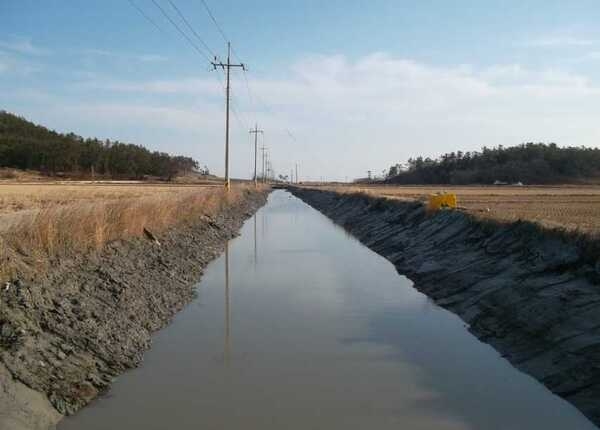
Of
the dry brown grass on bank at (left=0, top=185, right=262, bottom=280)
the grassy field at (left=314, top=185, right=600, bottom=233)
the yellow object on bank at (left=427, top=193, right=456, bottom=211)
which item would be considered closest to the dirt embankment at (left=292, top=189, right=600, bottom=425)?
the grassy field at (left=314, top=185, right=600, bottom=233)

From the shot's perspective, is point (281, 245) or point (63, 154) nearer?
point (281, 245)

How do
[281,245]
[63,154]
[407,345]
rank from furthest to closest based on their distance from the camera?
[63,154]
[281,245]
[407,345]

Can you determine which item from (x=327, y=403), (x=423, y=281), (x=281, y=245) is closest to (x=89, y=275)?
(x=327, y=403)

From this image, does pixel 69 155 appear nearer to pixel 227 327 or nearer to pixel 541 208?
pixel 541 208

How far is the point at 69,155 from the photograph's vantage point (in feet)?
367

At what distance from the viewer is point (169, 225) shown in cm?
1994

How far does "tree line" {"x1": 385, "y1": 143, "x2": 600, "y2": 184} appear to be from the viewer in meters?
112

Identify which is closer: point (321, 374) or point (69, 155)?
→ point (321, 374)

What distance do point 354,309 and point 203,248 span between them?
9257mm

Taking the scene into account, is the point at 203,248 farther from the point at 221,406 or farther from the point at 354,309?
the point at 221,406

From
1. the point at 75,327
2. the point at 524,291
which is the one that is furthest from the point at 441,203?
the point at 75,327

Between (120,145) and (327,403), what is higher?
(120,145)

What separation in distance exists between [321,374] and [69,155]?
114699mm

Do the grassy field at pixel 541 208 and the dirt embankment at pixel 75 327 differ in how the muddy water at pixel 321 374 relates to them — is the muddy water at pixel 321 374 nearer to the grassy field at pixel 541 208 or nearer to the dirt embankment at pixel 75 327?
the dirt embankment at pixel 75 327
